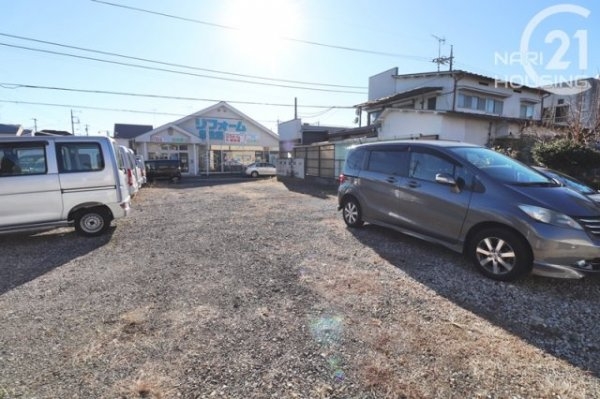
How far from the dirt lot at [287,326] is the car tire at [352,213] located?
1.13 meters

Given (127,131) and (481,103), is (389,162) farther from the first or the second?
(127,131)

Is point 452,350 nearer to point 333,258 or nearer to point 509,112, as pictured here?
point 333,258

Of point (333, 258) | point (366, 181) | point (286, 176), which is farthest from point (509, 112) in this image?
point (333, 258)

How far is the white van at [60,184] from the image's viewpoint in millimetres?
5370

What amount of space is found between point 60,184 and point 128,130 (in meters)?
31.5

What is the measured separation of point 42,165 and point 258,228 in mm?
3981

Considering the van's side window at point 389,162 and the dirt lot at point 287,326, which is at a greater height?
the van's side window at point 389,162

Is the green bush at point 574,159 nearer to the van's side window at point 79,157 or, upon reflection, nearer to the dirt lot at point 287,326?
the dirt lot at point 287,326

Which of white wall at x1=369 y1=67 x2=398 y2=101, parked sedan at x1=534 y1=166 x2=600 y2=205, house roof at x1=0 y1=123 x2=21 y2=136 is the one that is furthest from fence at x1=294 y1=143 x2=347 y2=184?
house roof at x1=0 y1=123 x2=21 y2=136

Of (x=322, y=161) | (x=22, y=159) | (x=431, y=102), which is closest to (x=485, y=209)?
(x=22, y=159)

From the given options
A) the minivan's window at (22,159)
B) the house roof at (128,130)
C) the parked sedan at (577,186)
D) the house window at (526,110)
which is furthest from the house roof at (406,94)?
the house roof at (128,130)

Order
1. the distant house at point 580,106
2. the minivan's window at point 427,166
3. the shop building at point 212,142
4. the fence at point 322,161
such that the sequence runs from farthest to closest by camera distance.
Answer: the shop building at point 212,142, the fence at point 322,161, the distant house at point 580,106, the minivan's window at point 427,166

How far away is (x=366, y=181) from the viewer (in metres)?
5.93

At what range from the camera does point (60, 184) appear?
5621 millimetres
